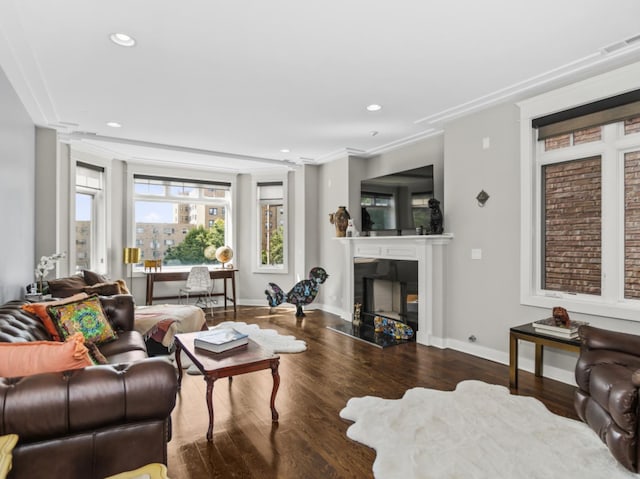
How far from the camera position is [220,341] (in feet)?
8.63

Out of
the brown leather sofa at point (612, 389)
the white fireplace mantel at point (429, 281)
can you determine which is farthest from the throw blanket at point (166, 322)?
the brown leather sofa at point (612, 389)

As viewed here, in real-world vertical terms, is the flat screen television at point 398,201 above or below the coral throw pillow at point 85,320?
above

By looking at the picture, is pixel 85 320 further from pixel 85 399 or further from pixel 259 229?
pixel 259 229

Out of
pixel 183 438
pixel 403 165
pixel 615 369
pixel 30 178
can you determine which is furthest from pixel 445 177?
pixel 30 178

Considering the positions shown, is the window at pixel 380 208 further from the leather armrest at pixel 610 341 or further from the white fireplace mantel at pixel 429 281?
the leather armrest at pixel 610 341

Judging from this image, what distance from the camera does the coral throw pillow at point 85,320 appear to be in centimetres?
265

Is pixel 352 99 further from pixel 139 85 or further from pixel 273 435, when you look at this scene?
pixel 273 435

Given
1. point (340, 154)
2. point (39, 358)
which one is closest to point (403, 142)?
point (340, 154)

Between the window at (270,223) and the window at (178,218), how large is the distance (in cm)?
69

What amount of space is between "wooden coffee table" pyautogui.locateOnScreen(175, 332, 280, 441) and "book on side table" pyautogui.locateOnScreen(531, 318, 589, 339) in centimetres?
218

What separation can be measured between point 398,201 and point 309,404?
300 centimetres

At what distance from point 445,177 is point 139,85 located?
341 cm

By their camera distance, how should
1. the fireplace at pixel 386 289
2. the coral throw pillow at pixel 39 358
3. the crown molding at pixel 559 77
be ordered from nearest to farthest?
the coral throw pillow at pixel 39 358
the crown molding at pixel 559 77
the fireplace at pixel 386 289

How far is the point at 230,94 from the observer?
3.63m
